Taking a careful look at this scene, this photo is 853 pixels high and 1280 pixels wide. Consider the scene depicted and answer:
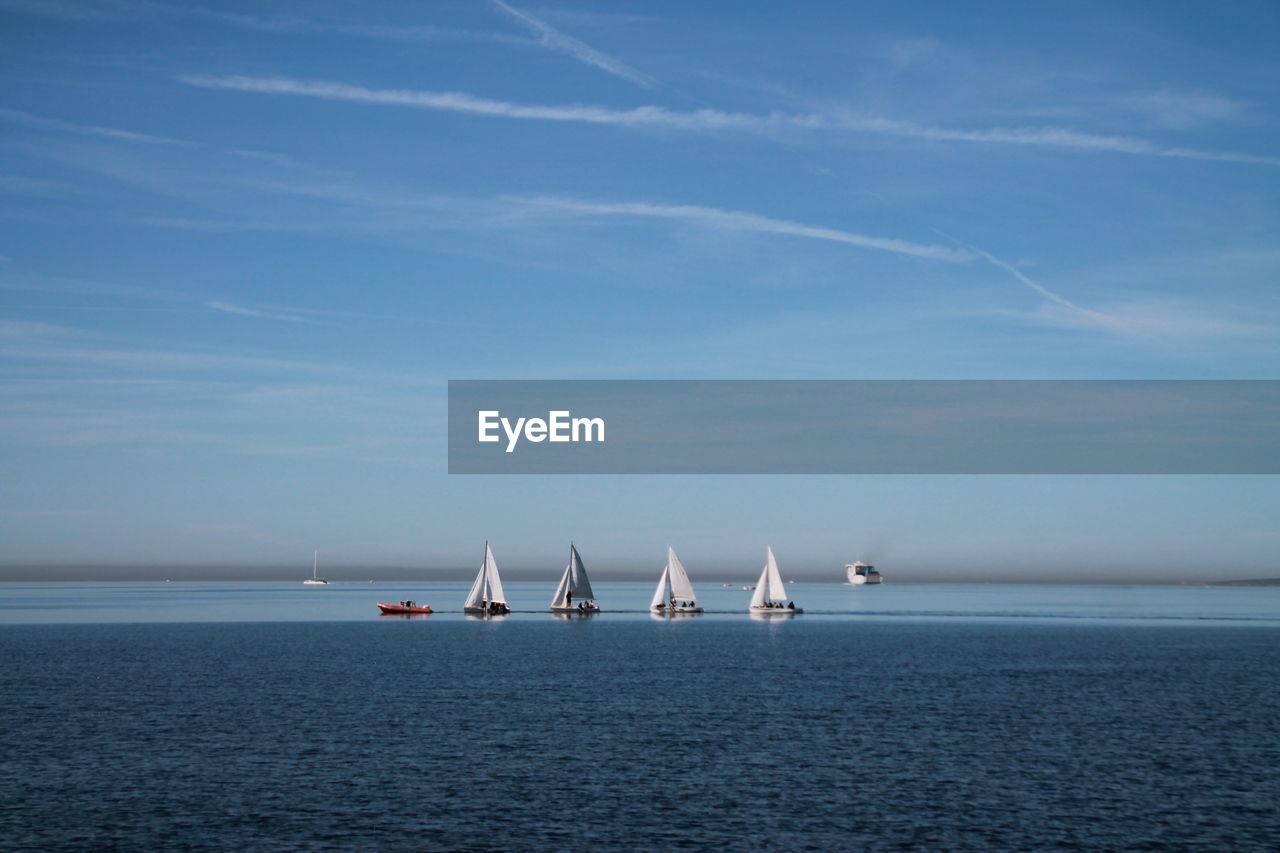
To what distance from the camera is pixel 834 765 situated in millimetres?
64062

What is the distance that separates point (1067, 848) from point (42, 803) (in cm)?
4513

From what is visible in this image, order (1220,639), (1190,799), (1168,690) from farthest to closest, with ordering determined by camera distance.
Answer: (1220,639), (1168,690), (1190,799)

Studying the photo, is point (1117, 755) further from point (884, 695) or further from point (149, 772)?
point (149, 772)

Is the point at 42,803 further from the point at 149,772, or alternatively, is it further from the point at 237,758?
the point at 237,758

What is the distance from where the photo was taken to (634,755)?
220 feet

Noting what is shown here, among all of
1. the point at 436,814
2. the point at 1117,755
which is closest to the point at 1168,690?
the point at 1117,755

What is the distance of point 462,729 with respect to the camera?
255ft

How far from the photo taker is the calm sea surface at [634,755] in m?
49.7

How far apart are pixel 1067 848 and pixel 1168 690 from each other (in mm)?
65827

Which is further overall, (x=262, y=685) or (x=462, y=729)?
(x=262, y=685)

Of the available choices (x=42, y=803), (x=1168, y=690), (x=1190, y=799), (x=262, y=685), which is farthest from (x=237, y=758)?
(x=1168, y=690)

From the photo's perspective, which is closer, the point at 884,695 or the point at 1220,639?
the point at 884,695

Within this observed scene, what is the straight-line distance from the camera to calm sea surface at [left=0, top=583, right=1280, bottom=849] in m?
49.7

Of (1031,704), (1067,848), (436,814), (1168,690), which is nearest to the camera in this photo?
(1067,848)
